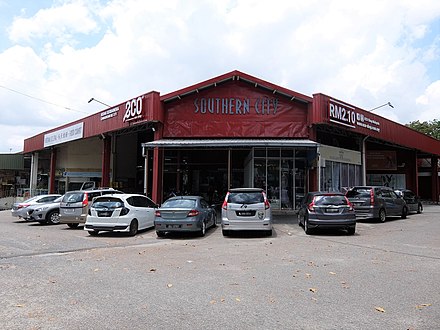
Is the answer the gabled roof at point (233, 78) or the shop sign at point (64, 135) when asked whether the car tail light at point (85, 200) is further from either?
the shop sign at point (64, 135)

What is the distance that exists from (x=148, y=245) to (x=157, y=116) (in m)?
10.2

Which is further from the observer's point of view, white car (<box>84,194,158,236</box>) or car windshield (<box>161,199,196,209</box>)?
white car (<box>84,194,158,236</box>)

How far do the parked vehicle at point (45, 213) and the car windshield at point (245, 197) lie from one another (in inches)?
390

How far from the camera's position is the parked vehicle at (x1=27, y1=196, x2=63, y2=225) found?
63.7 ft

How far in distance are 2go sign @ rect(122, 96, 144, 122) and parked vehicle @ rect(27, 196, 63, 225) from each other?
599 cm

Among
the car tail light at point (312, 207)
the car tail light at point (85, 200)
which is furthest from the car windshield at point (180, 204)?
the car tail light at point (85, 200)

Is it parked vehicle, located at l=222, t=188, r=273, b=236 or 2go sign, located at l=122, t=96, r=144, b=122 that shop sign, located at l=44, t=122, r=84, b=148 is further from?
parked vehicle, located at l=222, t=188, r=273, b=236

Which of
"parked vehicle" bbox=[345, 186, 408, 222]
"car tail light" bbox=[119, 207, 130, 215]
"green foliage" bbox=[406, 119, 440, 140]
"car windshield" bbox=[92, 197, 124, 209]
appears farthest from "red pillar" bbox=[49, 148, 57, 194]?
"green foliage" bbox=[406, 119, 440, 140]

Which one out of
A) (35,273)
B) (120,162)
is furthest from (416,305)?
(120,162)

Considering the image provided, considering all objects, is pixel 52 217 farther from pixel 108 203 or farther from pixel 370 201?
pixel 370 201

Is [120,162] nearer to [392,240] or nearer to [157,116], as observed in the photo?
[157,116]

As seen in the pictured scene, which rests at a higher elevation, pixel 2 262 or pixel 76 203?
pixel 76 203

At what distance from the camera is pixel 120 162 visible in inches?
1356

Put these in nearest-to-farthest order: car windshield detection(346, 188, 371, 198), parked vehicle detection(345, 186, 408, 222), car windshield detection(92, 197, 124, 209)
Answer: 1. car windshield detection(92, 197, 124, 209)
2. parked vehicle detection(345, 186, 408, 222)
3. car windshield detection(346, 188, 371, 198)
